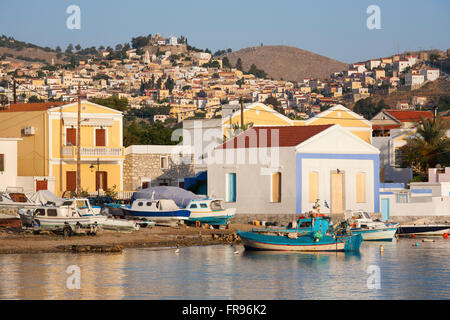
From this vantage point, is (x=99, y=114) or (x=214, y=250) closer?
(x=214, y=250)

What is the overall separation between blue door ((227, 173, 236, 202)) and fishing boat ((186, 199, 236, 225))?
3092 millimetres

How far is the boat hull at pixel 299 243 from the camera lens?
119 ft

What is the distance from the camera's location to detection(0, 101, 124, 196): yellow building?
5553 cm

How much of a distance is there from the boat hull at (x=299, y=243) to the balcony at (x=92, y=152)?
858 inches

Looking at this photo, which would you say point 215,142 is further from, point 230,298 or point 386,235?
point 230,298

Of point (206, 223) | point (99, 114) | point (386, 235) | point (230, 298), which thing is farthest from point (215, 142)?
point (230, 298)

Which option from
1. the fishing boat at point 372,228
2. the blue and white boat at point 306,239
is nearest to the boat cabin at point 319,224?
the blue and white boat at point 306,239

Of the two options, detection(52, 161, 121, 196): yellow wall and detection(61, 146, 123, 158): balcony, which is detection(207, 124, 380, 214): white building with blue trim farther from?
detection(52, 161, 121, 196): yellow wall

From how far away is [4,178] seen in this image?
2025 inches

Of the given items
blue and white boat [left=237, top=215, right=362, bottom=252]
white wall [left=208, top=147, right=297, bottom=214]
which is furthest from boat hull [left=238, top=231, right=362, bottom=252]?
white wall [left=208, top=147, right=297, bottom=214]

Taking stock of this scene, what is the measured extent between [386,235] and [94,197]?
782 inches

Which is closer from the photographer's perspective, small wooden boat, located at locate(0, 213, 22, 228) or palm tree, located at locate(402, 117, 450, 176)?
small wooden boat, located at locate(0, 213, 22, 228)

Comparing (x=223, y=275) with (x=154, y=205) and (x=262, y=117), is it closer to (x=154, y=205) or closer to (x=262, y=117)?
(x=154, y=205)
